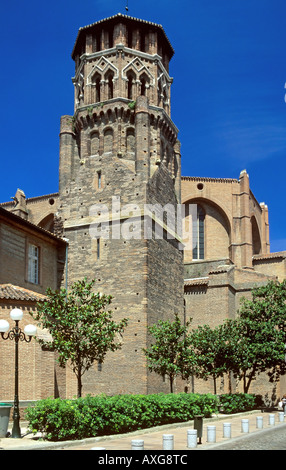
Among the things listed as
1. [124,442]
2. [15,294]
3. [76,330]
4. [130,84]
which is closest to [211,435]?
[124,442]

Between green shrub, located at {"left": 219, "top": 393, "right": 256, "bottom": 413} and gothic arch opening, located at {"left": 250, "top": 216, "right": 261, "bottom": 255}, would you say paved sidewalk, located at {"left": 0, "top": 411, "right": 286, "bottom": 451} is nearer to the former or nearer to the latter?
green shrub, located at {"left": 219, "top": 393, "right": 256, "bottom": 413}

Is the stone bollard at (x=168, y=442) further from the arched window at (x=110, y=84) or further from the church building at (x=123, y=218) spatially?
the arched window at (x=110, y=84)

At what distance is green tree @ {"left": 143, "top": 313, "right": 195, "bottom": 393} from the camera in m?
27.6

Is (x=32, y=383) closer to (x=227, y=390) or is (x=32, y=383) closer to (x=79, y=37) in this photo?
(x=227, y=390)

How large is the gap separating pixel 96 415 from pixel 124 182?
18.3m

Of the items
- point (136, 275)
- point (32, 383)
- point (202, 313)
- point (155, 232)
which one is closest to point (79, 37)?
point (155, 232)

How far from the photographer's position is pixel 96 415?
1755 cm

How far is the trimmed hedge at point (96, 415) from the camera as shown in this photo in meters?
16.7

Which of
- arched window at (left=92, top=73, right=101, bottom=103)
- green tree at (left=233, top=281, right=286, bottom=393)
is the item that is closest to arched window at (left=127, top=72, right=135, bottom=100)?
arched window at (left=92, top=73, right=101, bottom=103)

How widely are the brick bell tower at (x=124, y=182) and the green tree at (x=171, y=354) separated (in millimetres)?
1738

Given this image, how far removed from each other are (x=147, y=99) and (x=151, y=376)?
654 inches

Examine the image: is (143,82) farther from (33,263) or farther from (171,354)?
(171,354)

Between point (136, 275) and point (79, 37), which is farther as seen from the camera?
point (79, 37)

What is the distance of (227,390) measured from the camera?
124ft
